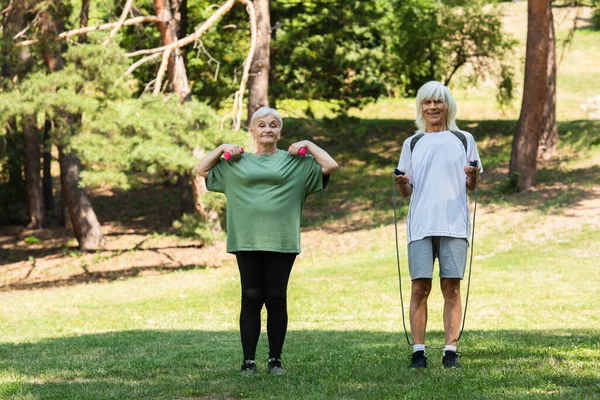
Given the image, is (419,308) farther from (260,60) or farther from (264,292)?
(260,60)

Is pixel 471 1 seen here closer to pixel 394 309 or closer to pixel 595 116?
pixel 595 116

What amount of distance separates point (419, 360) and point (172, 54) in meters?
16.7

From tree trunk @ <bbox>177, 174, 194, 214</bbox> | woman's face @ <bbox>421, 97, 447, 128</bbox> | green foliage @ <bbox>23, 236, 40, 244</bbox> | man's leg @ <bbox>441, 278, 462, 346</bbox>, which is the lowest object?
green foliage @ <bbox>23, 236, 40, 244</bbox>

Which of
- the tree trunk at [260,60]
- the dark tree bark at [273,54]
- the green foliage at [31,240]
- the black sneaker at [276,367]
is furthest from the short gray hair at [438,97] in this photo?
the green foliage at [31,240]

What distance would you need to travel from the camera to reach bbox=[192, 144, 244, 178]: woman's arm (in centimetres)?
638

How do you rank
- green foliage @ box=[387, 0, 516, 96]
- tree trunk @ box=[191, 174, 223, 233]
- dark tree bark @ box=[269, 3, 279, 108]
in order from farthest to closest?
green foliage @ box=[387, 0, 516, 96], dark tree bark @ box=[269, 3, 279, 108], tree trunk @ box=[191, 174, 223, 233]

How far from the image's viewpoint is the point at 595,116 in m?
36.3

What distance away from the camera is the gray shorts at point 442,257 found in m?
6.29

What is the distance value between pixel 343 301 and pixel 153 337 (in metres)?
4.72

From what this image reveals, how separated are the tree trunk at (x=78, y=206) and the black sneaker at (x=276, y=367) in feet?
67.9

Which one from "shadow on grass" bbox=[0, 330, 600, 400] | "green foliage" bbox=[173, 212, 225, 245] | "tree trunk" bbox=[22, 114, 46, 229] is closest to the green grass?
"shadow on grass" bbox=[0, 330, 600, 400]

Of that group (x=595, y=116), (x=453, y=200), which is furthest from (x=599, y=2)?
(x=453, y=200)

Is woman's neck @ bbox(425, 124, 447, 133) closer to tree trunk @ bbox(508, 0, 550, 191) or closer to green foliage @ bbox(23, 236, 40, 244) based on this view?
tree trunk @ bbox(508, 0, 550, 191)

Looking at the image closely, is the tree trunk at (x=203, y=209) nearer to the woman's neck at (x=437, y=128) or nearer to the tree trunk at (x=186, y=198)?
the tree trunk at (x=186, y=198)
